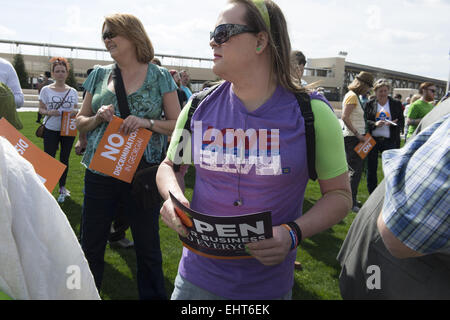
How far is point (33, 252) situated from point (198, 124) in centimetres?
88

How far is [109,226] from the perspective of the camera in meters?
2.74

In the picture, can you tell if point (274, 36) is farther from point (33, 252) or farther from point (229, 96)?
point (33, 252)

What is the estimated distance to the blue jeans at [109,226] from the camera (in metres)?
2.67

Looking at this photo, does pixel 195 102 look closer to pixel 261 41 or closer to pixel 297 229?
pixel 261 41

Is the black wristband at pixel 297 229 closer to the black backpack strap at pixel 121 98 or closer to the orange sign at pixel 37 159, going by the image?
the orange sign at pixel 37 159

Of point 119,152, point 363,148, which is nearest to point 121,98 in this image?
point 119,152

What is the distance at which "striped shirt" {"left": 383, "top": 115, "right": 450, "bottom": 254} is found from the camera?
39.5 inches

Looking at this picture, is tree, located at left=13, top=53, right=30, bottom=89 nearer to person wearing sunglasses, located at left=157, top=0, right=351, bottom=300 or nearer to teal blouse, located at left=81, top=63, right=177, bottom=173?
teal blouse, located at left=81, top=63, right=177, bottom=173

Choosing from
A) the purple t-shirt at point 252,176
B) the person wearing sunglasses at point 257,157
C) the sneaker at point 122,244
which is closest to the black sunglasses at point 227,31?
the person wearing sunglasses at point 257,157

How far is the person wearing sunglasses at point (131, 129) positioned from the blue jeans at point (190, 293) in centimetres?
105

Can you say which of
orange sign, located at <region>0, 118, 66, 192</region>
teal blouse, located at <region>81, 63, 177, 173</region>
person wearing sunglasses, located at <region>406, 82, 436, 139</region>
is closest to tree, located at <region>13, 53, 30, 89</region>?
person wearing sunglasses, located at <region>406, 82, 436, 139</region>

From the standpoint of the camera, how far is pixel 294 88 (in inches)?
64.2

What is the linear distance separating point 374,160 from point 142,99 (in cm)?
471
